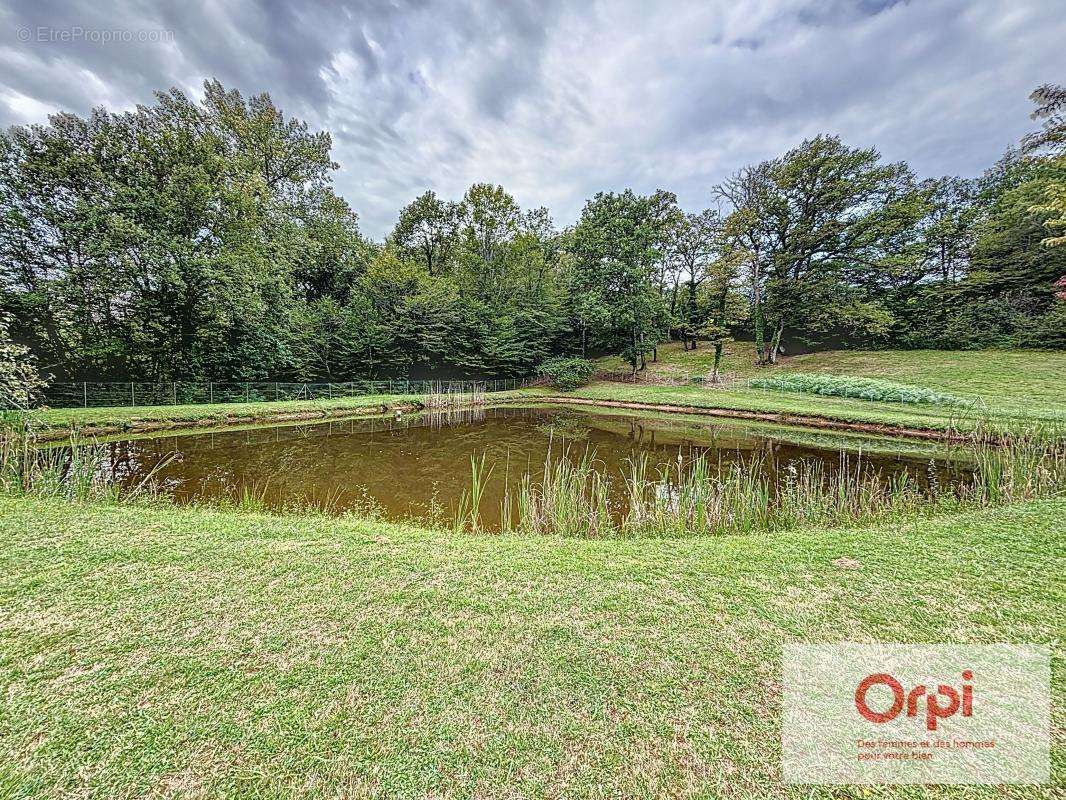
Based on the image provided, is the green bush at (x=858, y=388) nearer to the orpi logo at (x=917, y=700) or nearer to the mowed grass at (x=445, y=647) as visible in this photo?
the mowed grass at (x=445, y=647)

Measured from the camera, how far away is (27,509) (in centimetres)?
370

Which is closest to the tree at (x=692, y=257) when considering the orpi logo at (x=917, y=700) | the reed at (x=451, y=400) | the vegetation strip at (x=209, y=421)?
the reed at (x=451, y=400)

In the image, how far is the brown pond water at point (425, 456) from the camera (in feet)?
18.1

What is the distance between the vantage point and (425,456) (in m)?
7.92

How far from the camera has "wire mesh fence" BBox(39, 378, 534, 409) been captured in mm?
12805

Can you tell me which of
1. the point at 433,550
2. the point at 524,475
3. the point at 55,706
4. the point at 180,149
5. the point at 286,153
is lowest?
the point at 524,475

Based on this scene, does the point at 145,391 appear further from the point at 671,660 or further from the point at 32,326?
the point at 671,660

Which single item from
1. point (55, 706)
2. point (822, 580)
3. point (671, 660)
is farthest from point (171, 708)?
point (822, 580)

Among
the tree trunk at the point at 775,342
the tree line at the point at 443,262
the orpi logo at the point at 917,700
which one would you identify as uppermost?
the tree line at the point at 443,262

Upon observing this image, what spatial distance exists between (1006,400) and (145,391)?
2846cm

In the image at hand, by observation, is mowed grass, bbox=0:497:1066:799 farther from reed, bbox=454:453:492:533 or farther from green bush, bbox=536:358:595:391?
green bush, bbox=536:358:595:391

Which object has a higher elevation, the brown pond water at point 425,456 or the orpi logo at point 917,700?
the orpi logo at point 917,700

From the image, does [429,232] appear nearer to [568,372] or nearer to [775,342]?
[568,372]

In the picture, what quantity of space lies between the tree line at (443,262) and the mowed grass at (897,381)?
5.66ft
